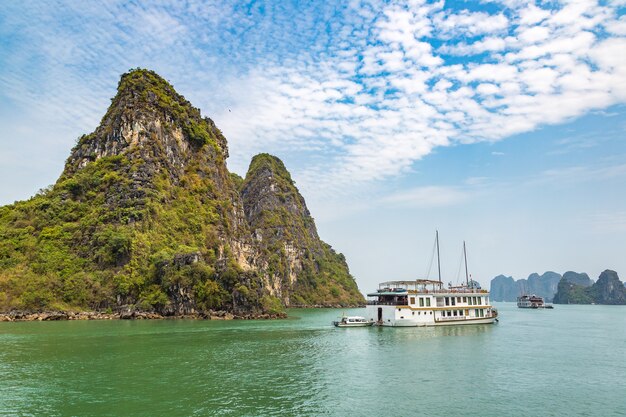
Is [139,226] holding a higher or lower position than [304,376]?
higher

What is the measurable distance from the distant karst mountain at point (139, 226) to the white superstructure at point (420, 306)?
3779cm

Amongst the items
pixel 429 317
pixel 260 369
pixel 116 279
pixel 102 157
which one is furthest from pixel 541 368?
pixel 102 157

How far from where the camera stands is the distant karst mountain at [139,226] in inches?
3462

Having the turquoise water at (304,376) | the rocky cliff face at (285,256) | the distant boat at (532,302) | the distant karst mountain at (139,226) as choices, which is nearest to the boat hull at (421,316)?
the turquoise water at (304,376)

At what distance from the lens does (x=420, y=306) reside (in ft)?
215

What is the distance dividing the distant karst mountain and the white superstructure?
37.8m

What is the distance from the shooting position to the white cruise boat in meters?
64.8

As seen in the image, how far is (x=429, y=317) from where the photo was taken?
6631cm

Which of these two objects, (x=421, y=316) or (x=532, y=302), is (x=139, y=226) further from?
(x=532, y=302)

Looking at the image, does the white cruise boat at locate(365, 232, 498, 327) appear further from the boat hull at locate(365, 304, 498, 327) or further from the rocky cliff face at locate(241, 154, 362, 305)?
the rocky cliff face at locate(241, 154, 362, 305)

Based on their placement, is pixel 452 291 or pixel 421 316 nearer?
pixel 421 316

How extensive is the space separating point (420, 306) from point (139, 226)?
216 ft

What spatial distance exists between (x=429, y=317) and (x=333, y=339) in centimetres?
1876

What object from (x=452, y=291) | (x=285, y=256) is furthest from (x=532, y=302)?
(x=452, y=291)
